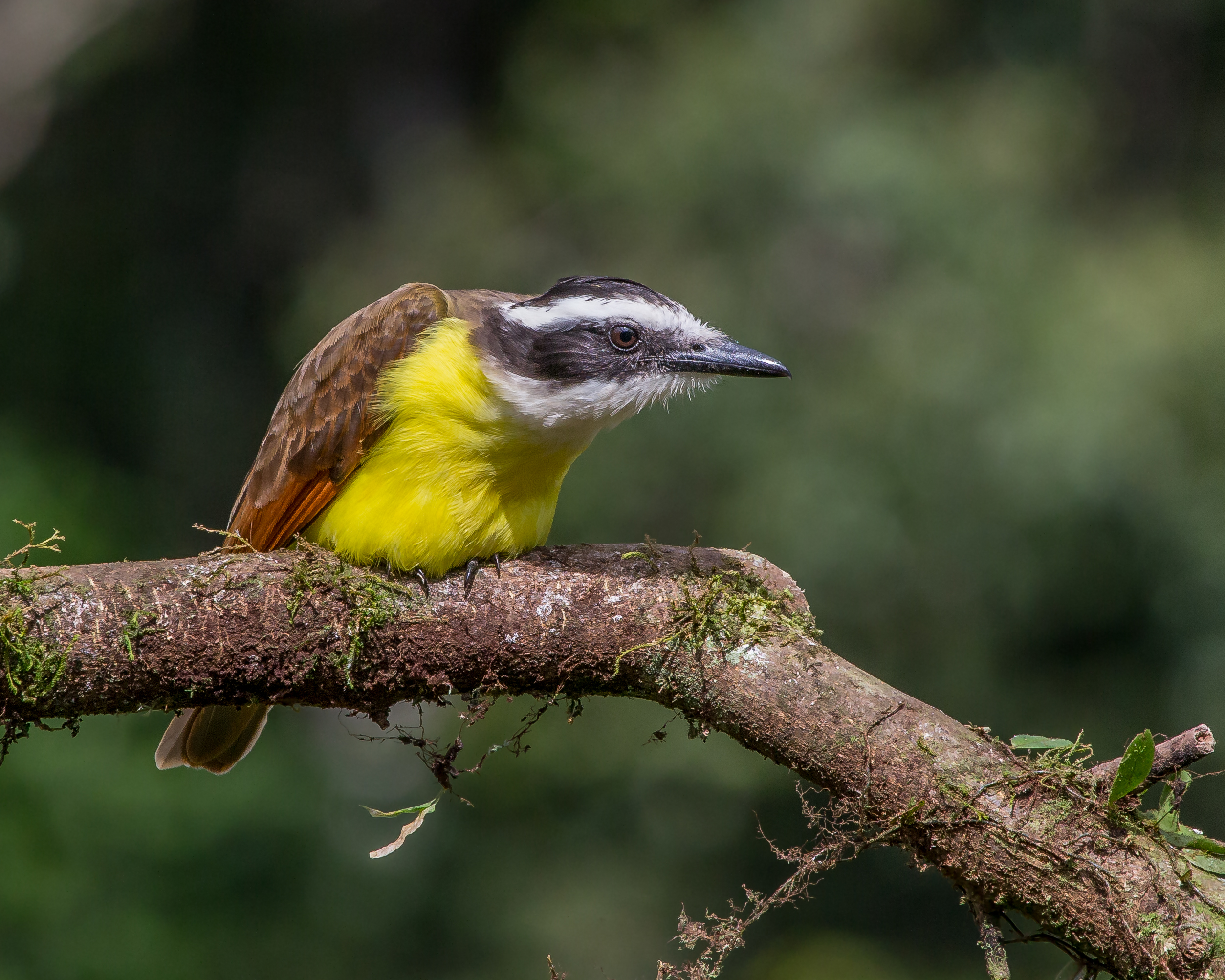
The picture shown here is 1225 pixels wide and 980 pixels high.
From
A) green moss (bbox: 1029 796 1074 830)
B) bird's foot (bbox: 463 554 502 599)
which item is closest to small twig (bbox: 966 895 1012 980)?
green moss (bbox: 1029 796 1074 830)

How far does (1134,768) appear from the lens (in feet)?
9.54

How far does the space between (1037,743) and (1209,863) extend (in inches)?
17.7

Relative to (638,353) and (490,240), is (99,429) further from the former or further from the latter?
(638,353)

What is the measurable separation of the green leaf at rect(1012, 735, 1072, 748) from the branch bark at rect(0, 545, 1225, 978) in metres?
0.04

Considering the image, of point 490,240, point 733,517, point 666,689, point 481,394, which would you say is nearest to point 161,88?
point 490,240

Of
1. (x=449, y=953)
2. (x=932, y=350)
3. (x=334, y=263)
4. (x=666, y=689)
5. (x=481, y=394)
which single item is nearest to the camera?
(x=666, y=689)

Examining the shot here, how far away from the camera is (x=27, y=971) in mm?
7805

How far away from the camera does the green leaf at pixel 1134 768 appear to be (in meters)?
2.87

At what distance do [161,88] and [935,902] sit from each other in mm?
10338

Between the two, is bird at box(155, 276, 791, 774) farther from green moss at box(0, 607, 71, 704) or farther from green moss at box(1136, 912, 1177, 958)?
green moss at box(1136, 912, 1177, 958)

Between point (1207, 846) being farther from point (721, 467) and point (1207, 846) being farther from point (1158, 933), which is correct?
point (721, 467)

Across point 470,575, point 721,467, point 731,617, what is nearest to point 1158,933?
point 731,617

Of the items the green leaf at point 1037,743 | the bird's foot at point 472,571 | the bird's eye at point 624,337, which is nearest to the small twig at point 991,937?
the green leaf at point 1037,743

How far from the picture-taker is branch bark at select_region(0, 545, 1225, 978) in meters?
2.89
